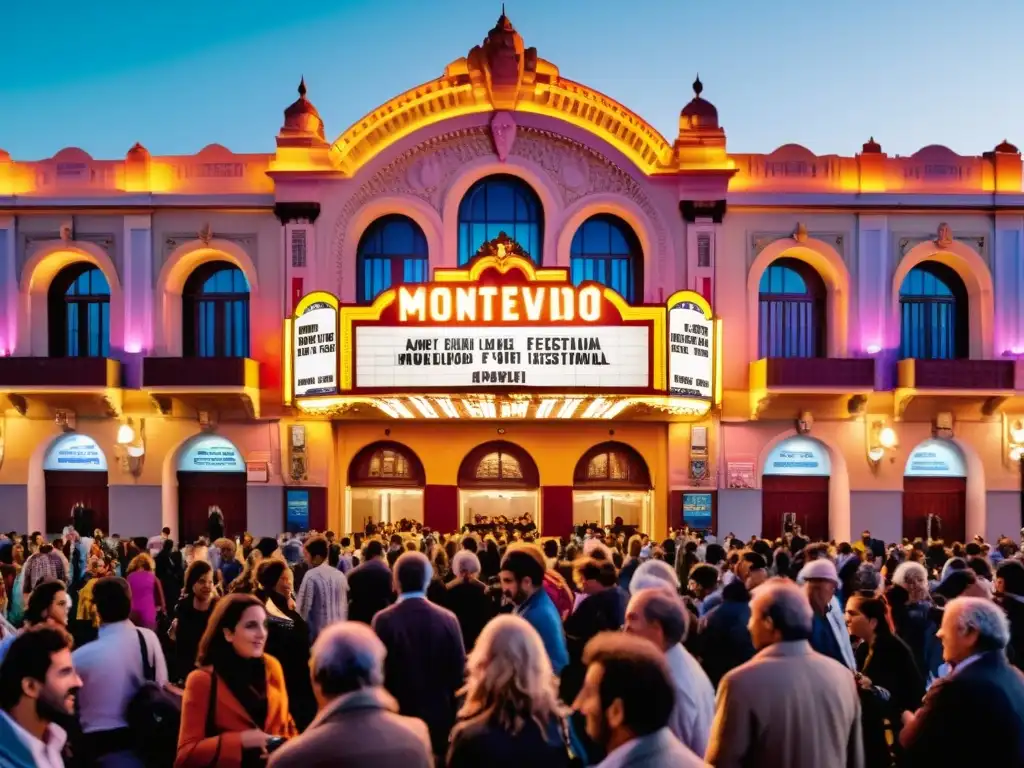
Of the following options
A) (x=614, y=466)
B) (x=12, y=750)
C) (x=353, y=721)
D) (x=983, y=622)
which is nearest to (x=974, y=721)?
(x=983, y=622)

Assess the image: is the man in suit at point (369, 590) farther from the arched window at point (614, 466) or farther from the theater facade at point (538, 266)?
the arched window at point (614, 466)

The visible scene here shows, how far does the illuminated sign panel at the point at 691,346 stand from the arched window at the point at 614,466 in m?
4.42

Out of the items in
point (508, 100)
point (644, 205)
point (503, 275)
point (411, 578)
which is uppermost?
point (508, 100)

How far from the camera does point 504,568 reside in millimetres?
7543

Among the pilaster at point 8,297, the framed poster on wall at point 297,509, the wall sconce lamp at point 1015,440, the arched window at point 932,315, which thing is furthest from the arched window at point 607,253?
the pilaster at point 8,297

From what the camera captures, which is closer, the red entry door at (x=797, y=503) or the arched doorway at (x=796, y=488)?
the arched doorway at (x=796, y=488)

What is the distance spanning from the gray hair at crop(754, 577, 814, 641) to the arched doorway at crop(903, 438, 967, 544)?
72.5ft

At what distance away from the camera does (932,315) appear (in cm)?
2584

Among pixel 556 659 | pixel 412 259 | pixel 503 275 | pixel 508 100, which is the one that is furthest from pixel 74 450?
pixel 556 659

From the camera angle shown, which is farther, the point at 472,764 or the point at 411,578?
the point at 411,578

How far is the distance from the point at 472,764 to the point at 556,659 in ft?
11.3

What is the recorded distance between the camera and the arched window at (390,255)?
2570 cm

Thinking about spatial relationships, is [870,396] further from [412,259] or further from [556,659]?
[556,659]

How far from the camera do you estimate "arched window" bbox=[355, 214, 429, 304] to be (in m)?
25.7
